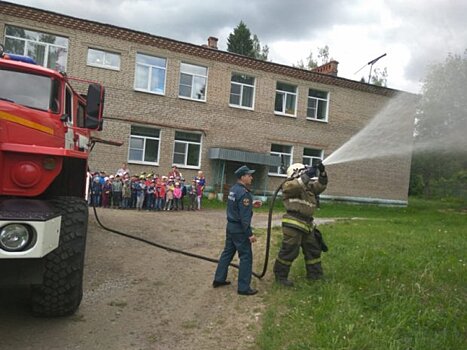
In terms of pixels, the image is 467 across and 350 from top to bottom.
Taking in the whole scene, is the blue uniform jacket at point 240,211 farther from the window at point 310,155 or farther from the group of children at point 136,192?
the window at point 310,155

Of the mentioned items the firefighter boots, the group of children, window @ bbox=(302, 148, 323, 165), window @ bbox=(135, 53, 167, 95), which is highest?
window @ bbox=(135, 53, 167, 95)

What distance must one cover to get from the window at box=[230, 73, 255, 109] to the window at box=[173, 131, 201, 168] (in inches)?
105

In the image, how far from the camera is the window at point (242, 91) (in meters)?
21.4

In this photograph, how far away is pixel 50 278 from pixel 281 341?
95.4 inches

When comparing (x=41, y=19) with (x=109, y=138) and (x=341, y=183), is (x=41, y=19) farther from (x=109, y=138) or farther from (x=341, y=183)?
(x=341, y=183)

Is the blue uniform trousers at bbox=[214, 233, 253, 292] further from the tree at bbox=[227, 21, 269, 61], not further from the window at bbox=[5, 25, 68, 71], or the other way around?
the tree at bbox=[227, 21, 269, 61]

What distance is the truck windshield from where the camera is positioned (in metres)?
5.17

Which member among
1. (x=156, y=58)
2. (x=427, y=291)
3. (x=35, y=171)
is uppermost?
(x=156, y=58)

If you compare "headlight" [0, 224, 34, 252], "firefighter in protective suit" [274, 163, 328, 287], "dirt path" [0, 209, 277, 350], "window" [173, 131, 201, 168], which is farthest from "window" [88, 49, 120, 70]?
"headlight" [0, 224, 34, 252]

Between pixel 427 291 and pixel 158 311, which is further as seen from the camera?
pixel 427 291

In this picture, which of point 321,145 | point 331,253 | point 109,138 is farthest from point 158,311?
point 321,145

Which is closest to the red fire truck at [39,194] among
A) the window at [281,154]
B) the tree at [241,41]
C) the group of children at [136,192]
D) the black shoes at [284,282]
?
the black shoes at [284,282]

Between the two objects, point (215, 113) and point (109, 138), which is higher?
point (215, 113)

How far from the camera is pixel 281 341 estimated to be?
4.48m
